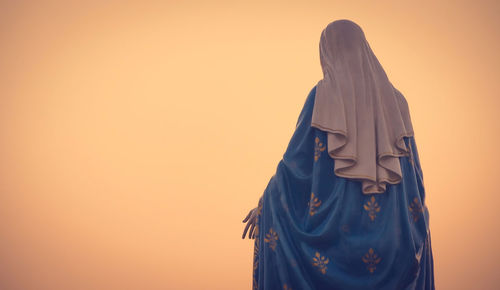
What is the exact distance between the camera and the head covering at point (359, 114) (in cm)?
148

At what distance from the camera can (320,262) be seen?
145 cm

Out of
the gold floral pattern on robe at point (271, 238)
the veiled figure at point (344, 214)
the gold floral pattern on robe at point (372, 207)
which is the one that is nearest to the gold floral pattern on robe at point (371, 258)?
the veiled figure at point (344, 214)

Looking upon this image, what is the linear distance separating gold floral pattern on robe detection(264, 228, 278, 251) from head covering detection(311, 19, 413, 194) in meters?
0.29

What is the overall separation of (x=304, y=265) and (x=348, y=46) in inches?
29.3

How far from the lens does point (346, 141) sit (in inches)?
58.6

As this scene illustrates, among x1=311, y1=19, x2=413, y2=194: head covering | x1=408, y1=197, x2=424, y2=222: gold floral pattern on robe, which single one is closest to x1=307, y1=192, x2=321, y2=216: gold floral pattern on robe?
x1=311, y1=19, x2=413, y2=194: head covering

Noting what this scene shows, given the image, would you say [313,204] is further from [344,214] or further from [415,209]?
[415,209]

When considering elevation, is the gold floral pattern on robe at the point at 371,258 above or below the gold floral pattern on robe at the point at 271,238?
below

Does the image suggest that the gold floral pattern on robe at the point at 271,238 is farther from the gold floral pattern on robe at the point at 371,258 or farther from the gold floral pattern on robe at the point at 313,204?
the gold floral pattern on robe at the point at 371,258

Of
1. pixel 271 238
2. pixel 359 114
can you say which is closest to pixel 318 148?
pixel 359 114

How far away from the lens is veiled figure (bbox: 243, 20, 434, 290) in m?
1.44

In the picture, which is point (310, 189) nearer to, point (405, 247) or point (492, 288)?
point (405, 247)

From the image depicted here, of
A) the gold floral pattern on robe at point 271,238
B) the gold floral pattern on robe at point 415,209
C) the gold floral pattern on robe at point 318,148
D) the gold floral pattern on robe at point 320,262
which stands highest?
the gold floral pattern on robe at point 318,148

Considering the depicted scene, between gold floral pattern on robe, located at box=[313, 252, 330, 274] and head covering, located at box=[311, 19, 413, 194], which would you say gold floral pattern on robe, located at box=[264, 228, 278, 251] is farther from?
head covering, located at box=[311, 19, 413, 194]
